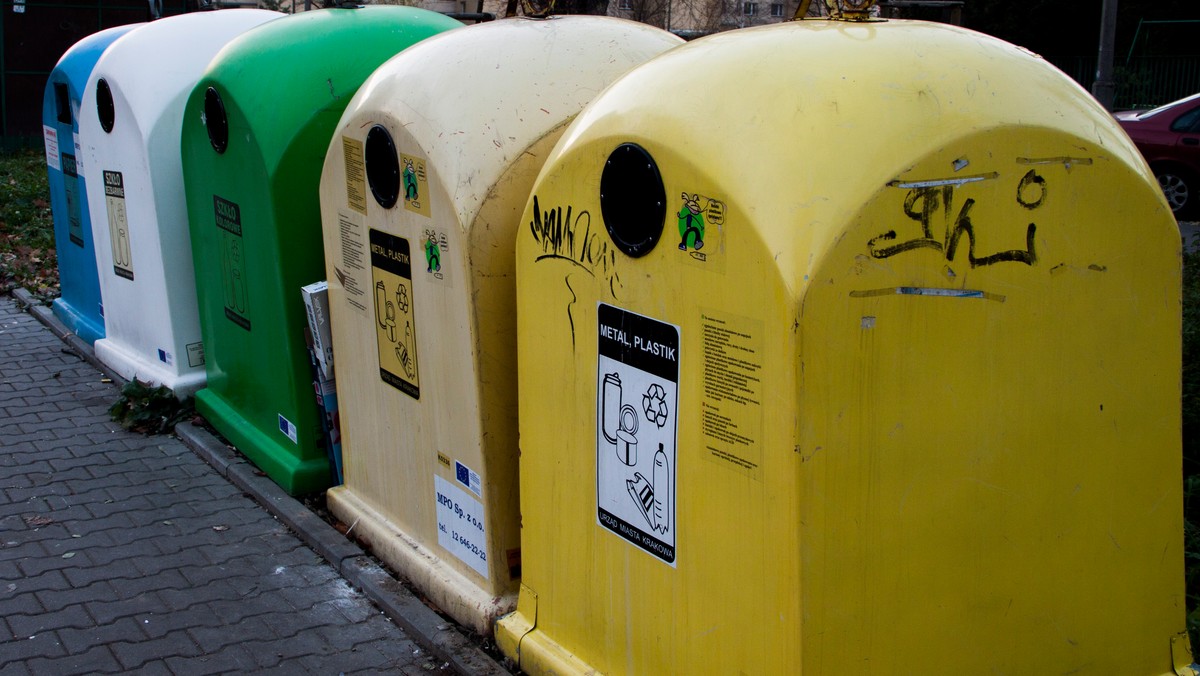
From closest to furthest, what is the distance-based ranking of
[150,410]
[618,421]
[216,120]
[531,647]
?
1. [618,421]
2. [531,647]
3. [216,120]
4. [150,410]

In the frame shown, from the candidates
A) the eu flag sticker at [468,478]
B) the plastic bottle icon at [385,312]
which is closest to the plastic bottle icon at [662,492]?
the eu flag sticker at [468,478]

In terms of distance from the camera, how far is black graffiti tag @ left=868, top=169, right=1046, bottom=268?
224 centimetres

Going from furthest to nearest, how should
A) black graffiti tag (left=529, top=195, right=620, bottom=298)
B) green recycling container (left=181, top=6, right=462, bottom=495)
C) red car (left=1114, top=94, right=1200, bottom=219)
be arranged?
1. red car (left=1114, top=94, right=1200, bottom=219)
2. green recycling container (left=181, top=6, right=462, bottom=495)
3. black graffiti tag (left=529, top=195, right=620, bottom=298)

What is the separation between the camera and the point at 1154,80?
2073 centimetres

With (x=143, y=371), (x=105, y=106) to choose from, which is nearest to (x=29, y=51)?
(x=105, y=106)

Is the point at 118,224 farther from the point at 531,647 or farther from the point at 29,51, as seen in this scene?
the point at 29,51

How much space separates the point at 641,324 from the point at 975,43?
37.6 inches

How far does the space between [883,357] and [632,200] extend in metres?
0.70

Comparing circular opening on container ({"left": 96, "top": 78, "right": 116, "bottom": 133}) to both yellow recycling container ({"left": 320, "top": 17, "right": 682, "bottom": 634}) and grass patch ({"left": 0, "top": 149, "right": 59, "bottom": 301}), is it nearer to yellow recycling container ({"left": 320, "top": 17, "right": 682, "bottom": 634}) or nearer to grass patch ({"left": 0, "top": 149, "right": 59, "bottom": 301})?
yellow recycling container ({"left": 320, "top": 17, "right": 682, "bottom": 634})

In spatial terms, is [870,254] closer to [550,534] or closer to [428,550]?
[550,534]

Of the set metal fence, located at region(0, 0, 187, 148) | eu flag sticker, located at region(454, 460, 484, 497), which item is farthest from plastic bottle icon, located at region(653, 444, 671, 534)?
metal fence, located at region(0, 0, 187, 148)

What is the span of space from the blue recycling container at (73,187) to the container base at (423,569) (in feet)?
10.4

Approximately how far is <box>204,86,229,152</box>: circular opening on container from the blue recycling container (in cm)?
171

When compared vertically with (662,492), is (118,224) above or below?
above
